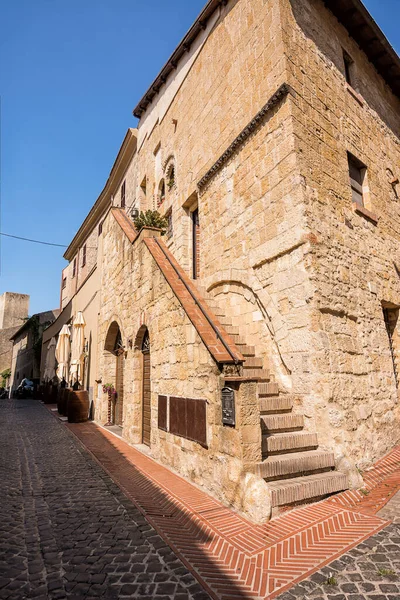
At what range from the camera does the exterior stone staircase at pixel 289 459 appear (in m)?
3.70

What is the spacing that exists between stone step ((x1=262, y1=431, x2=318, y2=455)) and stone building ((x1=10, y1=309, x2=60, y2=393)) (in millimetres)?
26716

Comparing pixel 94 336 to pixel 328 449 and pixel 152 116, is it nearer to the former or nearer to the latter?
pixel 152 116

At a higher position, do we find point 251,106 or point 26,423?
point 251,106

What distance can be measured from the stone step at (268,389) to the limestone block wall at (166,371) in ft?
3.19

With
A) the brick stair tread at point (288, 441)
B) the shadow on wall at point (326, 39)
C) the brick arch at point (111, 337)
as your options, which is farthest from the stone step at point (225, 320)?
the shadow on wall at point (326, 39)

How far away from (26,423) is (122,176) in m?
12.5

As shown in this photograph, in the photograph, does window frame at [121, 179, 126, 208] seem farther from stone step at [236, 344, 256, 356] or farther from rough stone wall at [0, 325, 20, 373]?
rough stone wall at [0, 325, 20, 373]

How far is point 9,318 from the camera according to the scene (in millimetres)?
41469

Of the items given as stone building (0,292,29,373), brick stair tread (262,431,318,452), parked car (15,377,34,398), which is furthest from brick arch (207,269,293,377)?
stone building (0,292,29,373)

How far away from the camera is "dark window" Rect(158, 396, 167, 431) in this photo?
5818 mm

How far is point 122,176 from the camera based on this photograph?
18000 mm

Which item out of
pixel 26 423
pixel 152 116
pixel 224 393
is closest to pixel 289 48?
pixel 224 393

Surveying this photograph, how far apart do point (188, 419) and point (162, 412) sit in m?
1.16

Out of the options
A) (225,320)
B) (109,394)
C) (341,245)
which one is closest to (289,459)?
(225,320)
